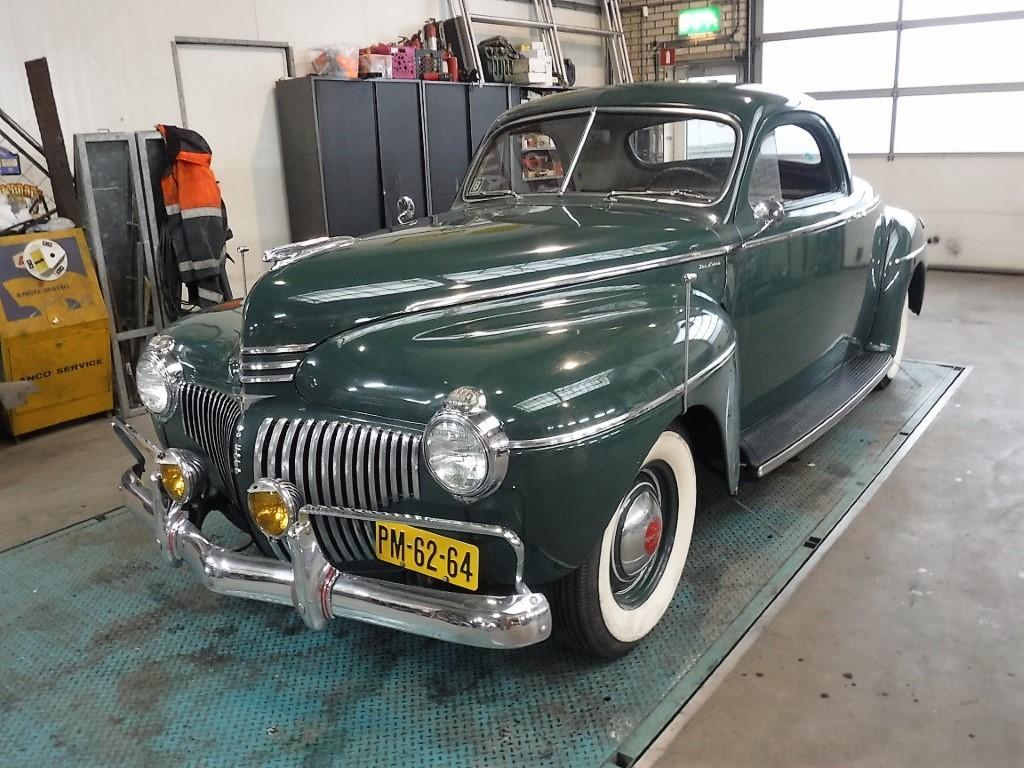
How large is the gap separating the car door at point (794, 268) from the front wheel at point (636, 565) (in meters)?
0.65

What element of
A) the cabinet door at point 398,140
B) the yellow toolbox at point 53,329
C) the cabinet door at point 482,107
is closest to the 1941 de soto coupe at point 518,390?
the yellow toolbox at point 53,329

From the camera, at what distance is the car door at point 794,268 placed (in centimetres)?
286

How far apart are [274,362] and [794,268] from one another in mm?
1966

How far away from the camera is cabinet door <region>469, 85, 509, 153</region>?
7.33 m

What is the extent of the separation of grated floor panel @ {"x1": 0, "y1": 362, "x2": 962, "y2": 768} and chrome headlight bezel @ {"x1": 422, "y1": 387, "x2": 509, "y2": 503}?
0.69 m

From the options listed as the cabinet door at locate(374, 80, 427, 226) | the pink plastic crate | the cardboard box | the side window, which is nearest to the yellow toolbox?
the cabinet door at locate(374, 80, 427, 226)

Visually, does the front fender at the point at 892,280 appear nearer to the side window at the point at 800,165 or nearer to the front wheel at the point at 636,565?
the side window at the point at 800,165

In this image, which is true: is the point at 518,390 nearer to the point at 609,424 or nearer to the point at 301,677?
the point at 609,424

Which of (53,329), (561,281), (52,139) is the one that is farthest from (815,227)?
(52,139)

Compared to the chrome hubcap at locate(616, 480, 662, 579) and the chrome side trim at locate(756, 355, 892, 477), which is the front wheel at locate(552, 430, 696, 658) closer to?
the chrome hubcap at locate(616, 480, 662, 579)

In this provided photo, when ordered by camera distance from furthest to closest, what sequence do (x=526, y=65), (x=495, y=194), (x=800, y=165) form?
(x=526, y=65) < (x=800, y=165) < (x=495, y=194)

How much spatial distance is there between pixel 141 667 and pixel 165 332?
97cm

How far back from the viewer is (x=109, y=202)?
4.57m

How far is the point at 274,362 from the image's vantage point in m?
2.04
